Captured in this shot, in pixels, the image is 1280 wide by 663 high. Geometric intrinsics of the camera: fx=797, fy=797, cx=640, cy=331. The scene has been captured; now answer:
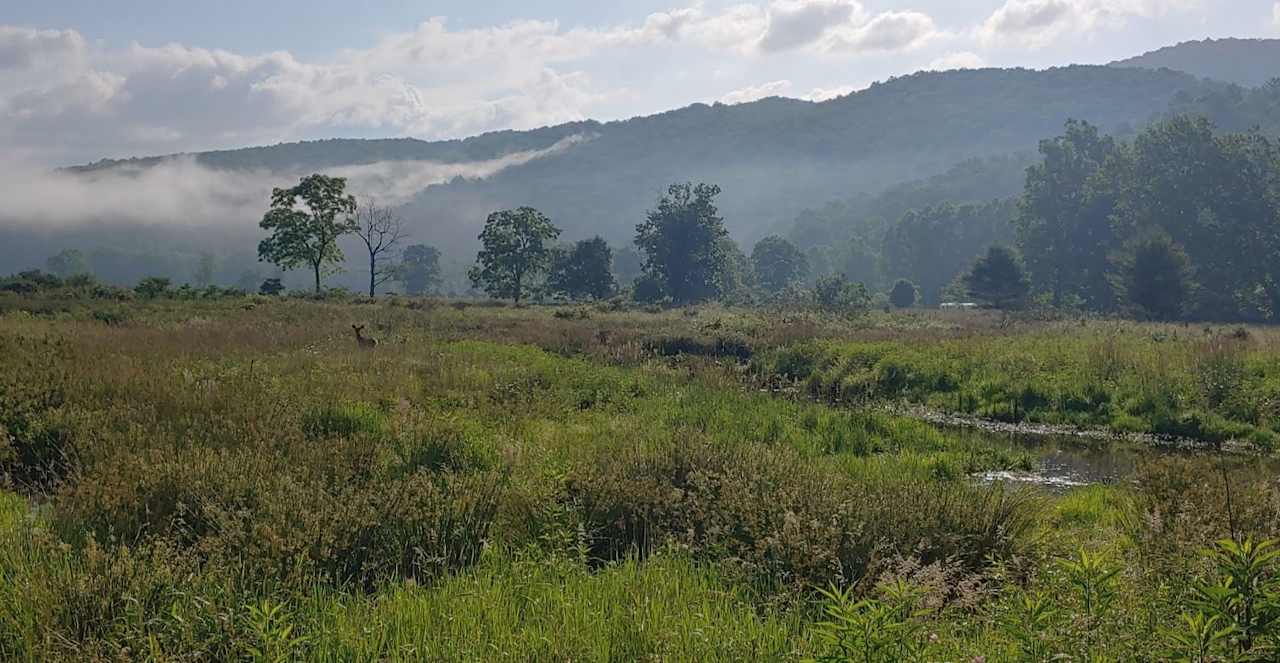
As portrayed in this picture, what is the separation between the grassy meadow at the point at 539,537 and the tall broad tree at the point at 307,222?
46.2 metres

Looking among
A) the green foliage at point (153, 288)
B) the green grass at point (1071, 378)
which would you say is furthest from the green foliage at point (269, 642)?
the green foliage at point (153, 288)

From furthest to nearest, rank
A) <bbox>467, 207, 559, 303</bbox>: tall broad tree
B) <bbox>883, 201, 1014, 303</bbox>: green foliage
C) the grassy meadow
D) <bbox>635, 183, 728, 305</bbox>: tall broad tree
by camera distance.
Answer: <bbox>883, 201, 1014, 303</bbox>: green foliage < <bbox>635, 183, 728, 305</bbox>: tall broad tree < <bbox>467, 207, 559, 303</bbox>: tall broad tree < the grassy meadow

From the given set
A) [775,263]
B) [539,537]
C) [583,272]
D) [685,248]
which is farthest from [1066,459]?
[775,263]

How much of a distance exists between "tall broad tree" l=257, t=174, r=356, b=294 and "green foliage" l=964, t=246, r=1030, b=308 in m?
47.0

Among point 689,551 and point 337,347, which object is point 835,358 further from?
point 689,551

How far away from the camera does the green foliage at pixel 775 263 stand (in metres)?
125

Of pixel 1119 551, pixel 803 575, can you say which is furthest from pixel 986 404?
pixel 803 575

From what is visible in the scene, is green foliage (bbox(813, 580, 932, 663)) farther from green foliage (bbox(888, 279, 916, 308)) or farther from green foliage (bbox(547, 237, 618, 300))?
green foliage (bbox(888, 279, 916, 308))

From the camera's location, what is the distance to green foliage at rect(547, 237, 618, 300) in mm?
80562

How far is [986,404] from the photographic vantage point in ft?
61.2

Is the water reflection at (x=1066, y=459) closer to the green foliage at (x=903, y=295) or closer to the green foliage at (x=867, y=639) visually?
the green foliage at (x=867, y=639)

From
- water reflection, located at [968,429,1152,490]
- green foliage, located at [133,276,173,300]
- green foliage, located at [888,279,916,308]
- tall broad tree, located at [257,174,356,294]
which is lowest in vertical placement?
green foliage, located at [888,279,916,308]

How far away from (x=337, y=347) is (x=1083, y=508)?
565 inches

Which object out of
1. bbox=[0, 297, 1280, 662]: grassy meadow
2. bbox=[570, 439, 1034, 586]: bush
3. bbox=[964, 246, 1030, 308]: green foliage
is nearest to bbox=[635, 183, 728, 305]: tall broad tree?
bbox=[964, 246, 1030, 308]: green foliage
